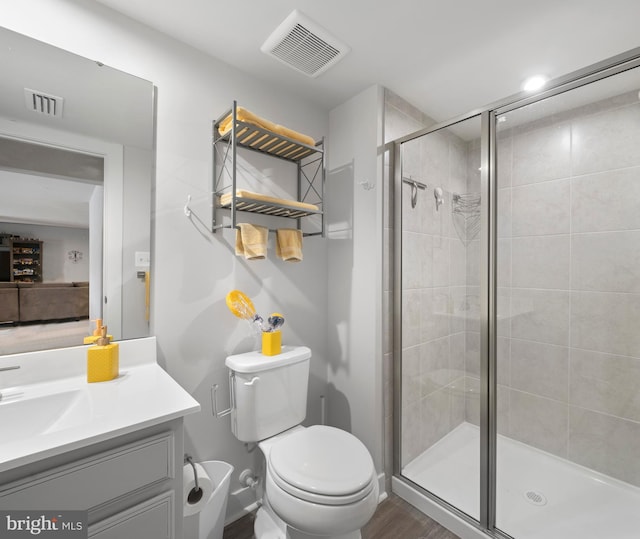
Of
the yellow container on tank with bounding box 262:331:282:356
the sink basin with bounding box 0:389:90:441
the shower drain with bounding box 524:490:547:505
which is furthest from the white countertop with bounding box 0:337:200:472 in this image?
the shower drain with bounding box 524:490:547:505

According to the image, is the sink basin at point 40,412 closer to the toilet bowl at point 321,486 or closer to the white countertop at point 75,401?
the white countertop at point 75,401

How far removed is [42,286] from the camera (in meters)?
1.16

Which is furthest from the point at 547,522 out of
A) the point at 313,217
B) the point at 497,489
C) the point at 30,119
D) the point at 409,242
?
the point at 30,119

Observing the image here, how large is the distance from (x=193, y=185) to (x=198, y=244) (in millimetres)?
279

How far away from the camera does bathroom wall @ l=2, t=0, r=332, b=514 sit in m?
A: 1.27

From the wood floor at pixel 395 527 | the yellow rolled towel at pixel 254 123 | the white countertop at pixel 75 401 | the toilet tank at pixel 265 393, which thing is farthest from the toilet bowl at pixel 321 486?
the yellow rolled towel at pixel 254 123

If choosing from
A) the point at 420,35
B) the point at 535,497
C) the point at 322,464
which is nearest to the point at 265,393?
the point at 322,464

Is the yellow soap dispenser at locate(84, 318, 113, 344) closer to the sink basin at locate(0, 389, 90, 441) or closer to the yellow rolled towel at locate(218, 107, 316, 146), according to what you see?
the sink basin at locate(0, 389, 90, 441)

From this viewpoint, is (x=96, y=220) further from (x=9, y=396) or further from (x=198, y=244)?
(x=9, y=396)

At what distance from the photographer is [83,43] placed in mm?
1206

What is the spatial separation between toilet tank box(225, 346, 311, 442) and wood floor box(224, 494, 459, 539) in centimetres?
48

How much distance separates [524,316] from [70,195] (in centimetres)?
213

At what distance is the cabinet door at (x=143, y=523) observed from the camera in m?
0.79

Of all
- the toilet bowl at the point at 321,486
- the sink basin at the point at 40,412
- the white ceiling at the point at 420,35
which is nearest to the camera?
the sink basin at the point at 40,412
